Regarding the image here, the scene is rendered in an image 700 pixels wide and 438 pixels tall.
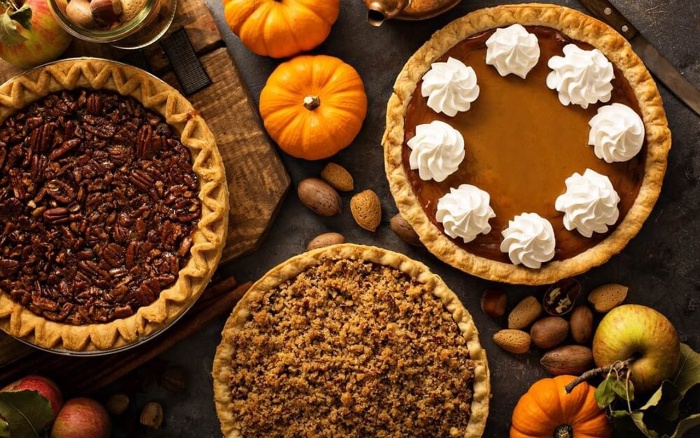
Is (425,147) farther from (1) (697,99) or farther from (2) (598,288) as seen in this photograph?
(1) (697,99)

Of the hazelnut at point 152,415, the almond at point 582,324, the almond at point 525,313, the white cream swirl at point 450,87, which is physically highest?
the white cream swirl at point 450,87

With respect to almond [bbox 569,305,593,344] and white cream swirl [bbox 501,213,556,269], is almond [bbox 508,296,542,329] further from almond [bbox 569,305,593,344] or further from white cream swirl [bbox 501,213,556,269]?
white cream swirl [bbox 501,213,556,269]

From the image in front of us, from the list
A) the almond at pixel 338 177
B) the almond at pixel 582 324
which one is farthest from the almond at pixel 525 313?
the almond at pixel 338 177

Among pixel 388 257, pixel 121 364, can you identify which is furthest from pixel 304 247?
pixel 121 364

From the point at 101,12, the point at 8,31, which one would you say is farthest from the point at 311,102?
the point at 8,31

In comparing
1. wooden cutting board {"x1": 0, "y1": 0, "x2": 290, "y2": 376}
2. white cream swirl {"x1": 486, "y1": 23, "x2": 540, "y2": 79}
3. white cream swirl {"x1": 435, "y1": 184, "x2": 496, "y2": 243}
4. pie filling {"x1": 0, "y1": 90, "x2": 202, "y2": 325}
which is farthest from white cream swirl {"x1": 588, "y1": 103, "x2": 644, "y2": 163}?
pie filling {"x1": 0, "y1": 90, "x2": 202, "y2": 325}

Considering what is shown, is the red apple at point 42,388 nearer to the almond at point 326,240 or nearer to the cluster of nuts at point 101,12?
the almond at point 326,240
